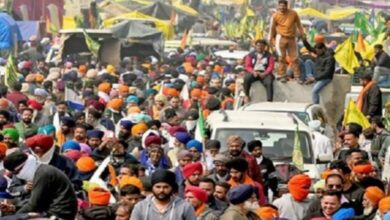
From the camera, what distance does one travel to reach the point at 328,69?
83.4 ft

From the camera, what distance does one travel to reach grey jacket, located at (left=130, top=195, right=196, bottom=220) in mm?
12781

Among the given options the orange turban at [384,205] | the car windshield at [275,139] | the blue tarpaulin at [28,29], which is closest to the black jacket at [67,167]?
the orange turban at [384,205]

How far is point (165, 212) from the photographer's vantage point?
12805mm

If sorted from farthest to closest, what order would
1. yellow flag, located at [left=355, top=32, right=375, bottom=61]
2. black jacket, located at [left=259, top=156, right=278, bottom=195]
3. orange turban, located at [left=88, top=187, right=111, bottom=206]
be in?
yellow flag, located at [left=355, top=32, right=375, bottom=61] → black jacket, located at [left=259, top=156, right=278, bottom=195] → orange turban, located at [left=88, top=187, right=111, bottom=206]

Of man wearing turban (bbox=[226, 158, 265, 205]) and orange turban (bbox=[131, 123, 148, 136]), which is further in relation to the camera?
orange turban (bbox=[131, 123, 148, 136])

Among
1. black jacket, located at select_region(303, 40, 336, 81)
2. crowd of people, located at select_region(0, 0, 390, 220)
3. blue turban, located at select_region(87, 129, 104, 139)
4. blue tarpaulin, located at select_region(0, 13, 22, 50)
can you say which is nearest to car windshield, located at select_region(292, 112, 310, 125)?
crowd of people, located at select_region(0, 0, 390, 220)

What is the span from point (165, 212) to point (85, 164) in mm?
4320

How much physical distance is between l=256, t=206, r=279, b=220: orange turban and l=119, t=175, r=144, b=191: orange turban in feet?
3.80

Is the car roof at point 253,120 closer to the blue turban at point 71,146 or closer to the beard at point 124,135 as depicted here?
the beard at point 124,135

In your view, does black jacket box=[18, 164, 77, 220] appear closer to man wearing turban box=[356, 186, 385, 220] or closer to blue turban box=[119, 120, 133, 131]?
man wearing turban box=[356, 186, 385, 220]

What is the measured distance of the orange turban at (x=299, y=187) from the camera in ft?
50.9

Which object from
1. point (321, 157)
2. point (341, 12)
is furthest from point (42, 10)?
point (321, 157)

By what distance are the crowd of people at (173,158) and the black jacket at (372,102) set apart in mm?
20

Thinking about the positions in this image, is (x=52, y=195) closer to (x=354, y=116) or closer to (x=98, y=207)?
(x=98, y=207)
